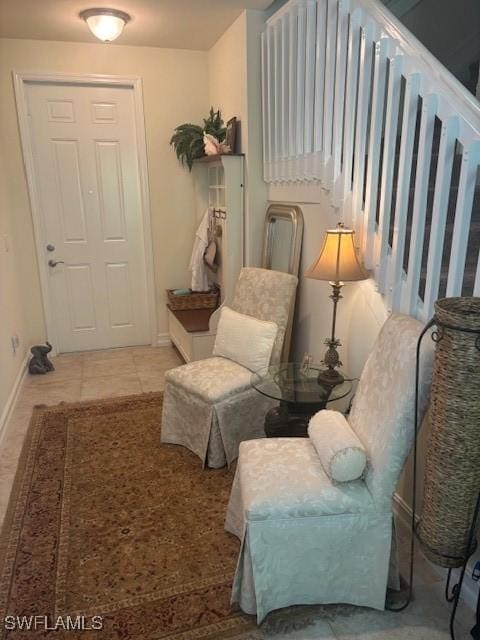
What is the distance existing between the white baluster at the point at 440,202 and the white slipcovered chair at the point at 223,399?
1.02m

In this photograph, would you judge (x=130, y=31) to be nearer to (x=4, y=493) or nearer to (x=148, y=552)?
(x=4, y=493)

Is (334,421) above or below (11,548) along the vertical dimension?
above

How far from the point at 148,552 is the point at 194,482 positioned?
1.63 ft

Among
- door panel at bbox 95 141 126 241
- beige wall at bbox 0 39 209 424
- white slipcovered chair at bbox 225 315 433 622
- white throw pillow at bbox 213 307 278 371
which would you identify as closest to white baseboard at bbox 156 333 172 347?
beige wall at bbox 0 39 209 424

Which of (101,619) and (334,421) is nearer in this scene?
(101,619)

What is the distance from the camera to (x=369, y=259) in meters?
2.15

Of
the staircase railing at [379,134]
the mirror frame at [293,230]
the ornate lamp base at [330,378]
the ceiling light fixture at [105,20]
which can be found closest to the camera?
the staircase railing at [379,134]

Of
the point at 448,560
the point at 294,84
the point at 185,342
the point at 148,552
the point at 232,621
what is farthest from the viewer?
the point at 185,342

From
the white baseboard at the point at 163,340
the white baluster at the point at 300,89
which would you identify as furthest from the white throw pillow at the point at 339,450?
the white baseboard at the point at 163,340

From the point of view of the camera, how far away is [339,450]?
1.58 meters

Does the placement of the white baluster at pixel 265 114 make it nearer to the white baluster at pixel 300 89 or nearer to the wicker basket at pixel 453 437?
the white baluster at pixel 300 89

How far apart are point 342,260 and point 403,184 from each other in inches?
15.8

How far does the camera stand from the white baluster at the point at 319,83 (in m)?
2.35

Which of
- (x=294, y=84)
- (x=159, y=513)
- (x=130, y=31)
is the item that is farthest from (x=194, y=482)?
(x=130, y=31)
